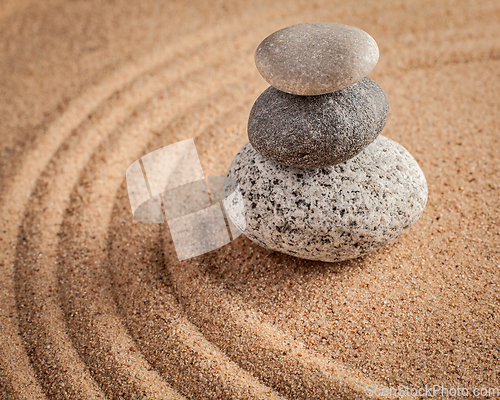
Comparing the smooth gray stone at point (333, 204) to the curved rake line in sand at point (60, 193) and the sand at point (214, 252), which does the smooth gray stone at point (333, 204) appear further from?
the curved rake line in sand at point (60, 193)

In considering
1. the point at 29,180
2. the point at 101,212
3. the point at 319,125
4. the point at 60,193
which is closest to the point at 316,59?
the point at 319,125

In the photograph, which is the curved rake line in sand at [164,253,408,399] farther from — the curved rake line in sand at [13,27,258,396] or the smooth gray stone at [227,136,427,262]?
the curved rake line in sand at [13,27,258,396]

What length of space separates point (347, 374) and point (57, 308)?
165cm

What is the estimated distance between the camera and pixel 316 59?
77.6 inches

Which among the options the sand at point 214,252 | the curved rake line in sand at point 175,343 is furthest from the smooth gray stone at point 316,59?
the curved rake line in sand at point 175,343

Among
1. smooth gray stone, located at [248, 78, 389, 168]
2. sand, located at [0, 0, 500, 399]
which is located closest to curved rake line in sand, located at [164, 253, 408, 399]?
sand, located at [0, 0, 500, 399]

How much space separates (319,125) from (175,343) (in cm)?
135

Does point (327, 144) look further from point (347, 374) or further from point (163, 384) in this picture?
point (163, 384)

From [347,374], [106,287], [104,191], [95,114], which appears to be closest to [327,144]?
[347,374]

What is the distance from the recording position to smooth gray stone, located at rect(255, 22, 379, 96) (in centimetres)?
196

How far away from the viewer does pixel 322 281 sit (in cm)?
246

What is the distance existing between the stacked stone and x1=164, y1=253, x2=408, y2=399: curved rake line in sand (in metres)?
0.42

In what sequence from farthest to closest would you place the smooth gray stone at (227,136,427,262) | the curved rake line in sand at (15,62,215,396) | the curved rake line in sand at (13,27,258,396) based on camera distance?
the curved rake line in sand at (13,27,258,396) → the curved rake line in sand at (15,62,215,396) → the smooth gray stone at (227,136,427,262)

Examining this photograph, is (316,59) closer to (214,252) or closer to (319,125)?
(319,125)
